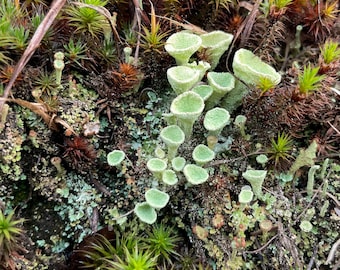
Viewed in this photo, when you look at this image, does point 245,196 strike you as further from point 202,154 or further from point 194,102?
point 194,102

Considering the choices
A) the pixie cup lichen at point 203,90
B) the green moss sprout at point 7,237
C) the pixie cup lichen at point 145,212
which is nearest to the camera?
the green moss sprout at point 7,237

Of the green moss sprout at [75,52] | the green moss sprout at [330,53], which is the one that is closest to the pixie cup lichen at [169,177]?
the green moss sprout at [75,52]

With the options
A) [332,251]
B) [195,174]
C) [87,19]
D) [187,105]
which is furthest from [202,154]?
[87,19]

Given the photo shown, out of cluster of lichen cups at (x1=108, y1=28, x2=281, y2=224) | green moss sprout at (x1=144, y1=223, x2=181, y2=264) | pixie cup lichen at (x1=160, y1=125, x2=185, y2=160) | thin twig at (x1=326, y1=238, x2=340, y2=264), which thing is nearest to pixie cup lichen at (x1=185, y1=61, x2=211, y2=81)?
cluster of lichen cups at (x1=108, y1=28, x2=281, y2=224)

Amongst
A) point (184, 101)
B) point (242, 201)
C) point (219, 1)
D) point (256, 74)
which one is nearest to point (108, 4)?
point (219, 1)

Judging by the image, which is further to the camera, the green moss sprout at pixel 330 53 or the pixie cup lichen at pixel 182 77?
the green moss sprout at pixel 330 53

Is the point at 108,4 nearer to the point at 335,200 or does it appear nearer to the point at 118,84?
the point at 118,84

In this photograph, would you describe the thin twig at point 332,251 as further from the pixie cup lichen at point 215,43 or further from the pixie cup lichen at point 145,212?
the pixie cup lichen at point 215,43
